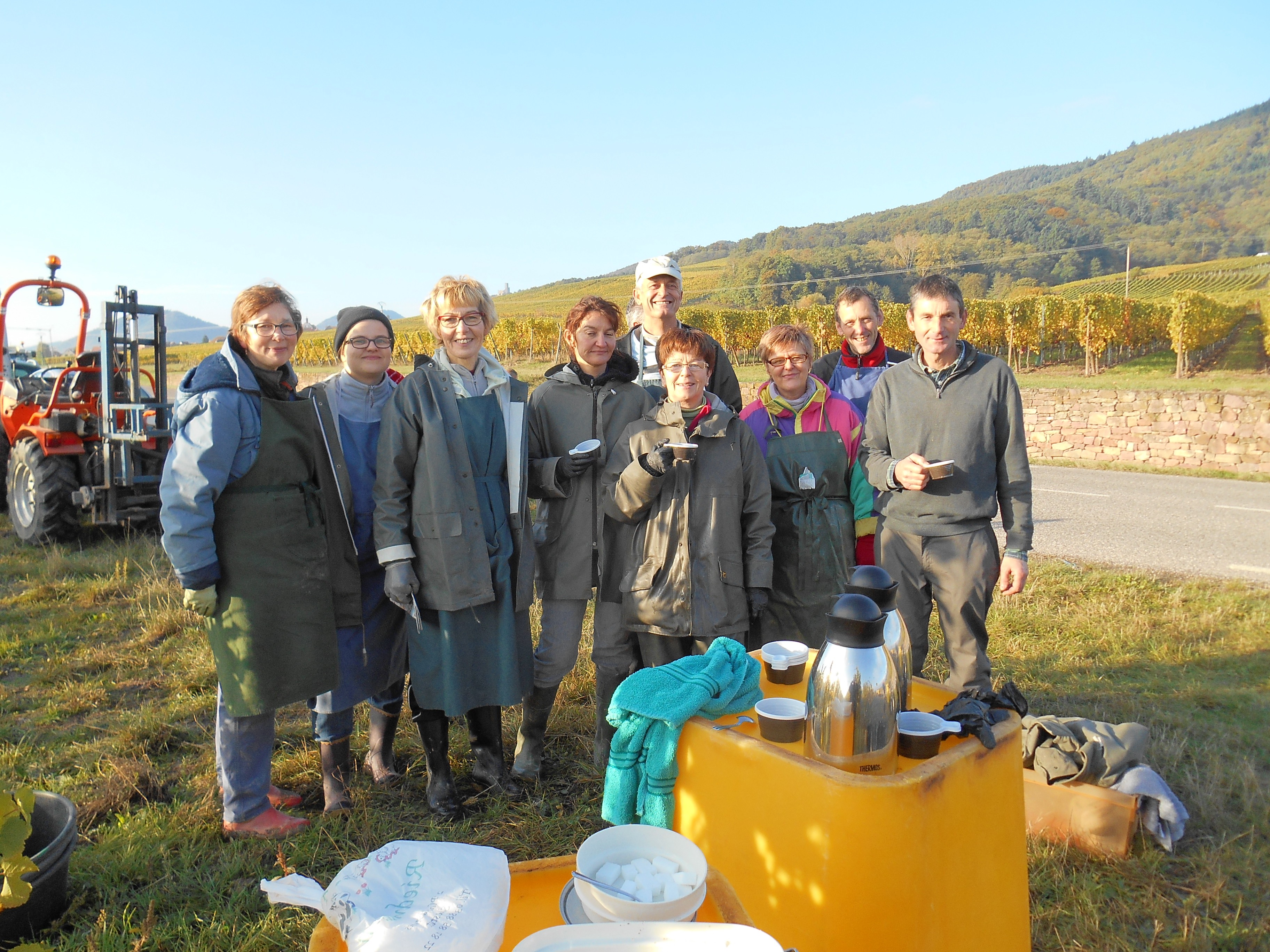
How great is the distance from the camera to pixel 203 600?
2479 mm

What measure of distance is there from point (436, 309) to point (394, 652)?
1413mm

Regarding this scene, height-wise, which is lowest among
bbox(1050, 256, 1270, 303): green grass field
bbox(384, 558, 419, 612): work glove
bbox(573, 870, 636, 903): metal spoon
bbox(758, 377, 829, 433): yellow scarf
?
bbox(573, 870, 636, 903): metal spoon

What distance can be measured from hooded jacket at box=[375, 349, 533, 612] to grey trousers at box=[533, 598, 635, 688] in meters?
0.42

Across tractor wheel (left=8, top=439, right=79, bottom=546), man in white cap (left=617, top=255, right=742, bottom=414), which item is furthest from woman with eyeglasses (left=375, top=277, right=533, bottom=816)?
tractor wheel (left=8, top=439, right=79, bottom=546)

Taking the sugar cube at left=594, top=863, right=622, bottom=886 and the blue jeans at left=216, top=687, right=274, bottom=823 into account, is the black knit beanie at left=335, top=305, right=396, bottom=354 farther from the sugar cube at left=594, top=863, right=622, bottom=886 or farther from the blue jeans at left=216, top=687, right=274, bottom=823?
the sugar cube at left=594, top=863, right=622, bottom=886

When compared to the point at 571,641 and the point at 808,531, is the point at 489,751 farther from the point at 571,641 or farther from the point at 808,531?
the point at 808,531

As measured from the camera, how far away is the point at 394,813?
295 cm

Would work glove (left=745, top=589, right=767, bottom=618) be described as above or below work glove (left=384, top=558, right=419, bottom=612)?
below

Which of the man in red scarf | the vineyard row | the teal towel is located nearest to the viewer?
the teal towel

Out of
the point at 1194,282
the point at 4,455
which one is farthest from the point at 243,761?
the point at 1194,282

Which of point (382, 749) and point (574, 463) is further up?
point (574, 463)

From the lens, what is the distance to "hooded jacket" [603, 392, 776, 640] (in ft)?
9.16

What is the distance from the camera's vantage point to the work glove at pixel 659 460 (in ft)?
8.71

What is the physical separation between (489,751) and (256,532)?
1.27 m
